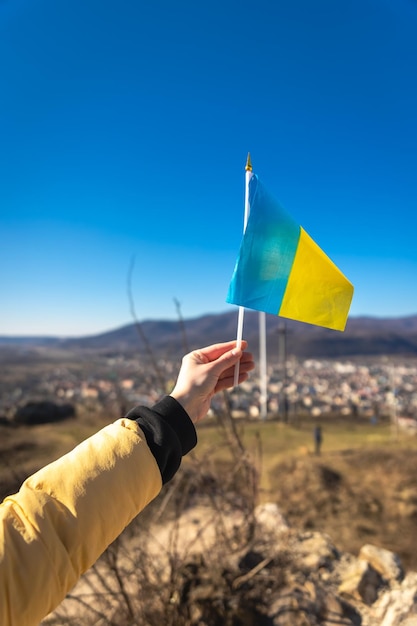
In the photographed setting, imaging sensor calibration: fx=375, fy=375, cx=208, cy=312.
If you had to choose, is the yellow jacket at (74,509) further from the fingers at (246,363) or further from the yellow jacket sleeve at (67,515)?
the fingers at (246,363)

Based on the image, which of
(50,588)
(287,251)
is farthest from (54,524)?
(287,251)

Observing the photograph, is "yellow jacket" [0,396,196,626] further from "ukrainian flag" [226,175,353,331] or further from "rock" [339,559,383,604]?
"rock" [339,559,383,604]

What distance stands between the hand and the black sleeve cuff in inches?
3.0

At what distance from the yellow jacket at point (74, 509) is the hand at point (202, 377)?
169mm

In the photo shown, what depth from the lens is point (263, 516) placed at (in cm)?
532

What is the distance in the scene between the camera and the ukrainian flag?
1.64m

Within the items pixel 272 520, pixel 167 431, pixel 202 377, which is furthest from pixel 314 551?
pixel 167 431

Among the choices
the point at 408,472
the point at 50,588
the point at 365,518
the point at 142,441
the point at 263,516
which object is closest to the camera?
the point at 50,588

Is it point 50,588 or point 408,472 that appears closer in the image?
point 50,588

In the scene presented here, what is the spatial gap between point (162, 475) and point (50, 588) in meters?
0.35

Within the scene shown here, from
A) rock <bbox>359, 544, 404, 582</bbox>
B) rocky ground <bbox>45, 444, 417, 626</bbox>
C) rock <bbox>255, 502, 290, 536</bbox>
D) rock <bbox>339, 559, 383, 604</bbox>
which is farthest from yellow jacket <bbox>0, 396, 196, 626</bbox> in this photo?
rock <bbox>255, 502, 290, 536</bbox>

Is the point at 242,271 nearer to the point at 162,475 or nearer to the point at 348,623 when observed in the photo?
the point at 162,475

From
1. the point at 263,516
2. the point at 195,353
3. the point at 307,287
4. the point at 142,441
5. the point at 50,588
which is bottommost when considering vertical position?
the point at 263,516

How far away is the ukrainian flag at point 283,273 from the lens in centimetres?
164
